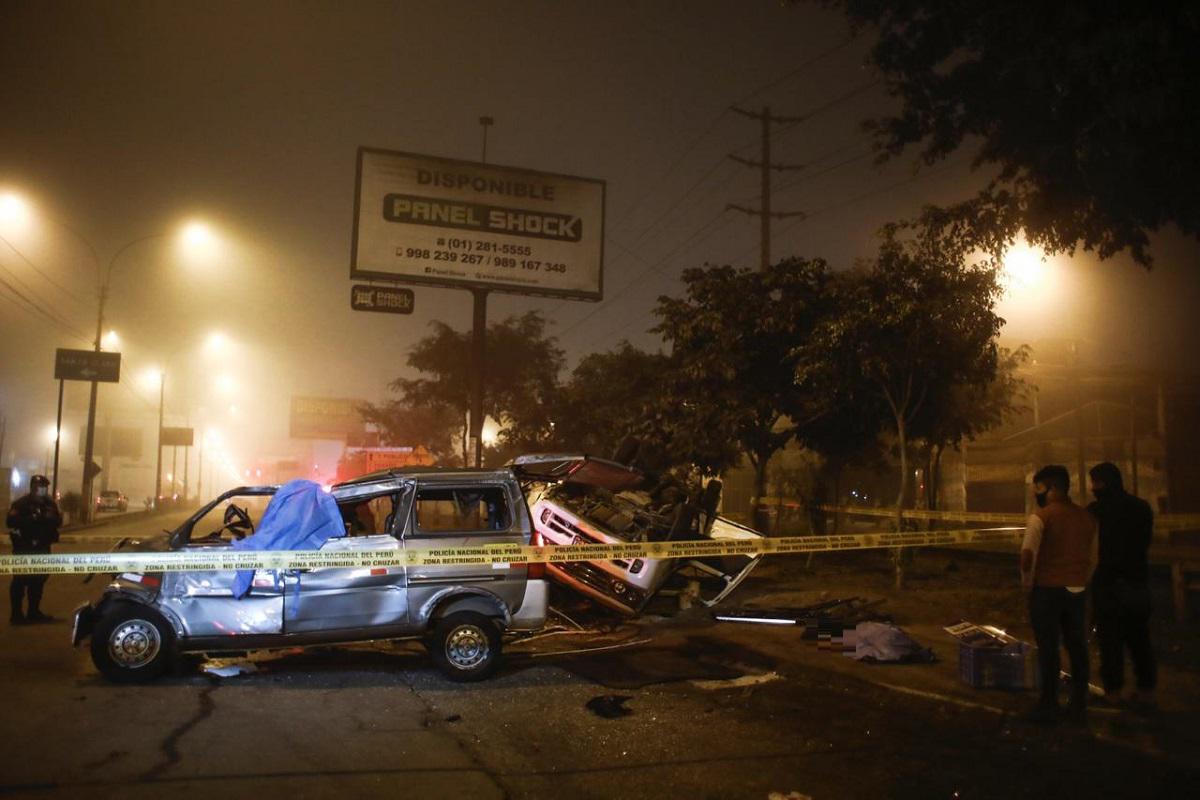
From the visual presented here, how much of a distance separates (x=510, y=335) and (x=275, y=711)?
30145mm

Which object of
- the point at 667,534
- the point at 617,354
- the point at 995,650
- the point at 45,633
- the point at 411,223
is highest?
the point at 411,223

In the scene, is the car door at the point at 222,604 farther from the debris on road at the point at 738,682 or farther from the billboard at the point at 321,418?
Result: the billboard at the point at 321,418

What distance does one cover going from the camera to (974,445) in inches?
Result: 976

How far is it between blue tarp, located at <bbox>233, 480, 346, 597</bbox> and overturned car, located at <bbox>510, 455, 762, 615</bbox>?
227 centimetres

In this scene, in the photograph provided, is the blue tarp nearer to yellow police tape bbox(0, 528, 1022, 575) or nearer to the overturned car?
yellow police tape bbox(0, 528, 1022, 575)

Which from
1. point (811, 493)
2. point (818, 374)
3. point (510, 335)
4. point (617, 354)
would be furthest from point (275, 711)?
point (510, 335)

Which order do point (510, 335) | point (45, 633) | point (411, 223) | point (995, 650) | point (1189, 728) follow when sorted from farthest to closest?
point (510, 335) < point (411, 223) < point (45, 633) < point (995, 650) < point (1189, 728)

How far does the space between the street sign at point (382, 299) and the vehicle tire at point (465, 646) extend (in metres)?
12.0

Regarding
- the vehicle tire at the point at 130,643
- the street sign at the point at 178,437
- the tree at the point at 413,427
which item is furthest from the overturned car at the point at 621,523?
the street sign at the point at 178,437

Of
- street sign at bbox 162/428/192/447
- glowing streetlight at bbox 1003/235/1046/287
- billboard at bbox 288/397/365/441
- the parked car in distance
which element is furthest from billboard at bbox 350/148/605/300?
billboard at bbox 288/397/365/441

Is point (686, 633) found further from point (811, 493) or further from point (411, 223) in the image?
point (411, 223)

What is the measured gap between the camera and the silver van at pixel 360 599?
289 inches

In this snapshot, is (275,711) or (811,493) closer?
(275,711)

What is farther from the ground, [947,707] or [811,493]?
[811,493]
